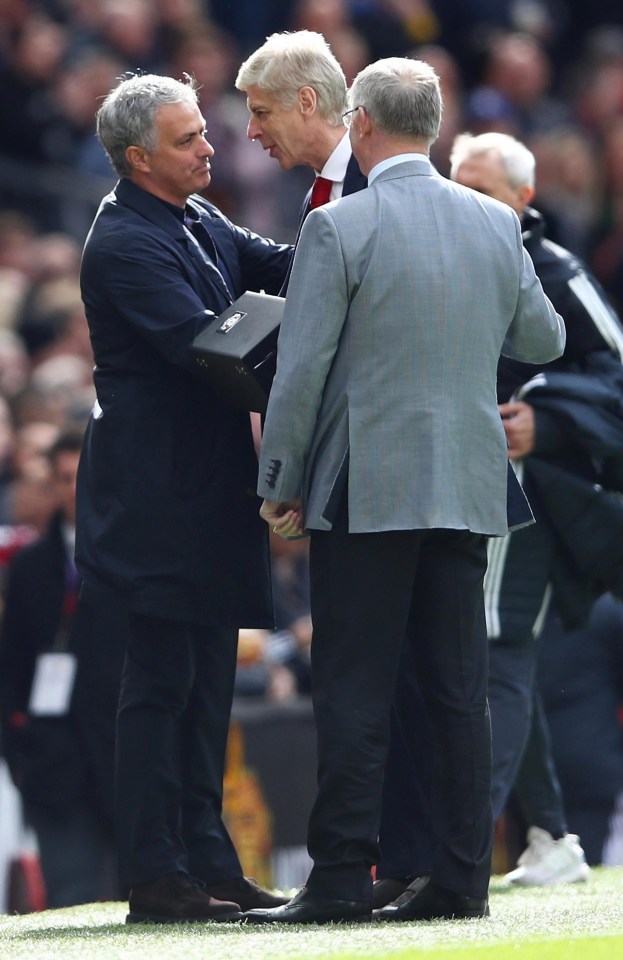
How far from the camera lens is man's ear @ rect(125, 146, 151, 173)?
15.0 ft

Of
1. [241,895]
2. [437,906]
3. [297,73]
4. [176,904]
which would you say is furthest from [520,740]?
[297,73]

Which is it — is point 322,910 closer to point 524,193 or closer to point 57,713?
point 524,193

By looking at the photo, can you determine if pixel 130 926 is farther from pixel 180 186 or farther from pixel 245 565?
pixel 180 186

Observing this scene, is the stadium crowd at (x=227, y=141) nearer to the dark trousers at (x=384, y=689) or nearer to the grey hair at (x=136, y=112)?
the grey hair at (x=136, y=112)

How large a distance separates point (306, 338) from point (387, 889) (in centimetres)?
143

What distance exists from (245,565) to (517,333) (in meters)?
0.87

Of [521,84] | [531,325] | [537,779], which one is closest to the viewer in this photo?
[531,325]

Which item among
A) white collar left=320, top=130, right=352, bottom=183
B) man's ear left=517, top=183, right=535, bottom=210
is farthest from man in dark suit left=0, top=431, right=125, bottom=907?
white collar left=320, top=130, right=352, bottom=183

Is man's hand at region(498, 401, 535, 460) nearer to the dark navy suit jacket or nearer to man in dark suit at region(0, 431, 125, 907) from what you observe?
the dark navy suit jacket

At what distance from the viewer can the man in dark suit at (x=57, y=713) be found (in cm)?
672

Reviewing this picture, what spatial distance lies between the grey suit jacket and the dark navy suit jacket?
0.36 metres

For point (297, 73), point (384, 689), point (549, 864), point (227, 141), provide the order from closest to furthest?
point (384, 689) < point (297, 73) < point (549, 864) < point (227, 141)

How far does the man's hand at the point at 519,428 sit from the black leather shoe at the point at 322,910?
5.49 ft

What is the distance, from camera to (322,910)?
415 centimetres
